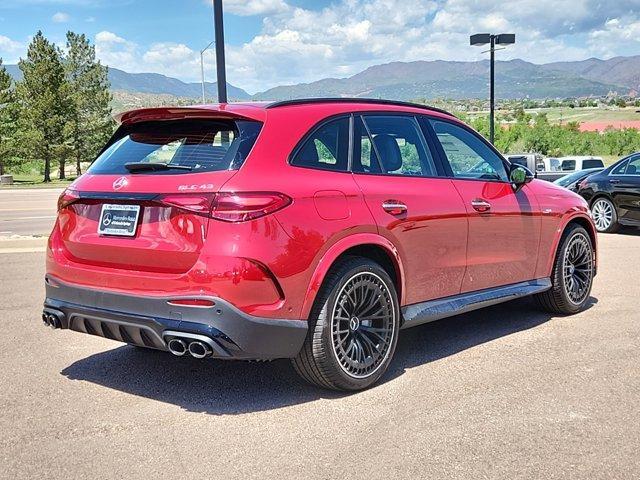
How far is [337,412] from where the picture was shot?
14.0 feet

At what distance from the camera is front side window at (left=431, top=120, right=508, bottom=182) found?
5590 mm

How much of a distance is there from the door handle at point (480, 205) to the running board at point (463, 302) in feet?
2.06

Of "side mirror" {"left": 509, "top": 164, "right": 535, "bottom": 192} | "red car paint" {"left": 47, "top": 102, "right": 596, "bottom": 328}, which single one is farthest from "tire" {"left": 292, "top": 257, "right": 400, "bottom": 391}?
"side mirror" {"left": 509, "top": 164, "right": 535, "bottom": 192}

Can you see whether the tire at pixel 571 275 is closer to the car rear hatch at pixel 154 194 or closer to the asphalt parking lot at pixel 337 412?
the asphalt parking lot at pixel 337 412

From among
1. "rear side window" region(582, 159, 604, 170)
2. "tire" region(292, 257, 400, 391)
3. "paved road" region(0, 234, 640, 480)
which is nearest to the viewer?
"paved road" region(0, 234, 640, 480)

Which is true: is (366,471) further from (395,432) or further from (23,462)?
(23,462)

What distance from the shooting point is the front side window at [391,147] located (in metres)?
4.86

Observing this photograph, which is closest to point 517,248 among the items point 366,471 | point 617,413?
point 617,413

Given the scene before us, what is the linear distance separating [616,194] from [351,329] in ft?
33.4

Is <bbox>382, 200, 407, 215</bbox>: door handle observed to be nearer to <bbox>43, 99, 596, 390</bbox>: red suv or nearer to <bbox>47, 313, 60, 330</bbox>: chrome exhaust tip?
<bbox>43, 99, 596, 390</bbox>: red suv

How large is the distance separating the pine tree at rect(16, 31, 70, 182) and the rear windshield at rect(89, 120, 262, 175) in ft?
146

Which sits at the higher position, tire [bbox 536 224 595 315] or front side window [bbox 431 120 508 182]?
front side window [bbox 431 120 508 182]

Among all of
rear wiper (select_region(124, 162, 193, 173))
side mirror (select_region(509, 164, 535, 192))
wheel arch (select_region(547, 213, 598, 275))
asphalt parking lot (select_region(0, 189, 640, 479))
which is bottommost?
asphalt parking lot (select_region(0, 189, 640, 479))

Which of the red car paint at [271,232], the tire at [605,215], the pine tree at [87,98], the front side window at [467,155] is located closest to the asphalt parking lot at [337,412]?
the red car paint at [271,232]
